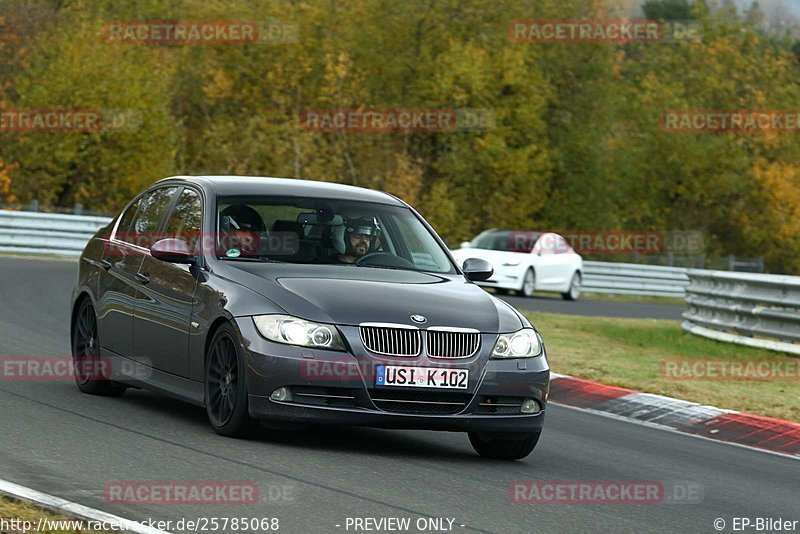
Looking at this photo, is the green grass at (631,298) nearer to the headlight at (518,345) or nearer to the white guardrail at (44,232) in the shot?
the white guardrail at (44,232)

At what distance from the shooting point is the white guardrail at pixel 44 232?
3136 centimetres

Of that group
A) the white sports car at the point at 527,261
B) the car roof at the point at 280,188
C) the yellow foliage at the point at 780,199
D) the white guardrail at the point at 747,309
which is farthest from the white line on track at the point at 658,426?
the yellow foliage at the point at 780,199

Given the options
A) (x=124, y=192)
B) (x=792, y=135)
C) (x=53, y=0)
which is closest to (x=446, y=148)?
(x=124, y=192)

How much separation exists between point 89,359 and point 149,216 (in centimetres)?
112

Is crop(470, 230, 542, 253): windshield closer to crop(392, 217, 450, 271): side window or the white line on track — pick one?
the white line on track

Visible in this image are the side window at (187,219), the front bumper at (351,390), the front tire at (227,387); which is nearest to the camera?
the front bumper at (351,390)

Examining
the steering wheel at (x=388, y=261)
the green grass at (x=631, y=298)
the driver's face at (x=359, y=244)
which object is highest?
the driver's face at (x=359, y=244)

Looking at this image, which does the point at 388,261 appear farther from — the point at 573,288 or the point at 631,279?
the point at 631,279

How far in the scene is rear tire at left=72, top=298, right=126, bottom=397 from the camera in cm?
1045

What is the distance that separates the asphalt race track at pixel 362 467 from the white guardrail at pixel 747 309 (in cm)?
682

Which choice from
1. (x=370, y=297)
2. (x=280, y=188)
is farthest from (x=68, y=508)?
(x=280, y=188)

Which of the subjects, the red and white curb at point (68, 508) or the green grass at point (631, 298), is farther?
the green grass at point (631, 298)

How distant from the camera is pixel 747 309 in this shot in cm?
1888

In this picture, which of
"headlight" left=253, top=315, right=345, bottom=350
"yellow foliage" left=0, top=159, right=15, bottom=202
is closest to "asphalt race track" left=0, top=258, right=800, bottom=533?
"headlight" left=253, top=315, right=345, bottom=350
